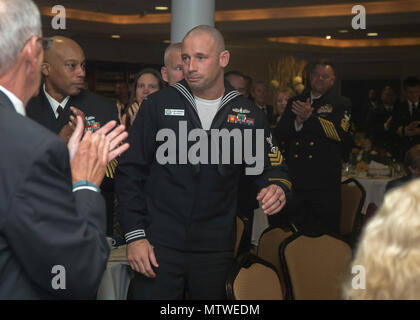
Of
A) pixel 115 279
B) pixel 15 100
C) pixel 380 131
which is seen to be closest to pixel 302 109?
pixel 115 279

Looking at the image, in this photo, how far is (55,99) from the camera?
Result: 310 centimetres

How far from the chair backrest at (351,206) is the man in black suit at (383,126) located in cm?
213

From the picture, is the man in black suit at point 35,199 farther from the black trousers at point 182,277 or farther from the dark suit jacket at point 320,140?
the dark suit jacket at point 320,140

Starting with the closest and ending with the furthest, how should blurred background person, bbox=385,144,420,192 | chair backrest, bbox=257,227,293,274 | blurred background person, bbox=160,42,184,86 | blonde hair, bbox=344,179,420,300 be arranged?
blonde hair, bbox=344,179,420,300
chair backrest, bbox=257,227,293,274
blurred background person, bbox=160,42,184,86
blurred background person, bbox=385,144,420,192

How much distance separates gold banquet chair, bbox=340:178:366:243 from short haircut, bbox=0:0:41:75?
4087 millimetres

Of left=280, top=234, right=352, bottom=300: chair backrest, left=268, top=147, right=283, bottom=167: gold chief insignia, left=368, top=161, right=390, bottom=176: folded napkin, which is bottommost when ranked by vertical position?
left=280, top=234, right=352, bottom=300: chair backrest

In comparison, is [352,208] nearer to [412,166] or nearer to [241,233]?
[412,166]

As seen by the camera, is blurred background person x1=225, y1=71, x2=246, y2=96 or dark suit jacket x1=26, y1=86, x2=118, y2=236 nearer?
dark suit jacket x1=26, y1=86, x2=118, y2=236

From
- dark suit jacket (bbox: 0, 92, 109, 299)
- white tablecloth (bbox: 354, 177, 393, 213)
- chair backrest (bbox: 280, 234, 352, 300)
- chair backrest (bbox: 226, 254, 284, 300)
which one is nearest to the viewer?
dark suit jacket (bbox: 0, 92, 109, 299)

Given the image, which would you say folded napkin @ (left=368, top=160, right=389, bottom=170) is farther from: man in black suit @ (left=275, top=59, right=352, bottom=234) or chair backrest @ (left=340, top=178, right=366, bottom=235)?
man in black suit @ (left=275, top=59, right=352, bottom=234)

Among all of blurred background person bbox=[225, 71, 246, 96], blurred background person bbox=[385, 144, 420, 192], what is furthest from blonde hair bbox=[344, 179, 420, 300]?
blurred background person bbox=[225, 71, 246, 96]

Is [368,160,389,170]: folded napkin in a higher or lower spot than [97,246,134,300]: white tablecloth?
higher

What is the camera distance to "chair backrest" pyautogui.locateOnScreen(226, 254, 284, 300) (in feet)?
7.82
